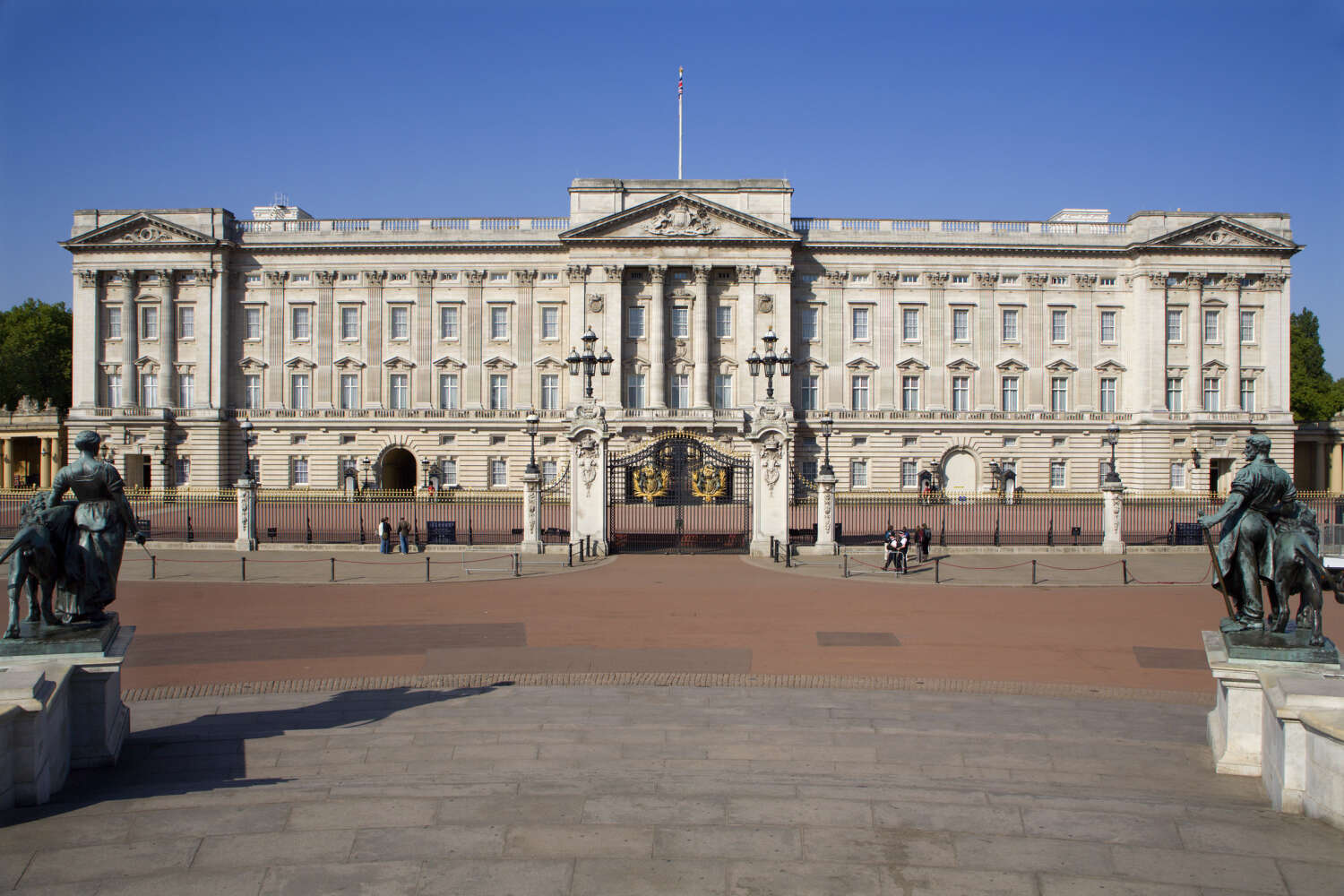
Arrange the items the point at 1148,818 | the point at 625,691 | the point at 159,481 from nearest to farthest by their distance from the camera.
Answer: the point at 1148,818 → the point at 625,691 → the point at 159,481

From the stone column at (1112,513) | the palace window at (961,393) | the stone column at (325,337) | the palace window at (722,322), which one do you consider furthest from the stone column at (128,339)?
the stone column at (1112,513)

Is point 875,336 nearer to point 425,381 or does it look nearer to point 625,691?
point 425,381

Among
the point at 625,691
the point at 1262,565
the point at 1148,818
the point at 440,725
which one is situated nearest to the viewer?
the point at 1148,818

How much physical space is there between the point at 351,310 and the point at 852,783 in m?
53.3

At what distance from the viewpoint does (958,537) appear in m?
32.8

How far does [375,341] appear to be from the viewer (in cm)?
5612

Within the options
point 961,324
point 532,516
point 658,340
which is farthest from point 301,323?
point 961,324

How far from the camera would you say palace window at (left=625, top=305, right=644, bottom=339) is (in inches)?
2153

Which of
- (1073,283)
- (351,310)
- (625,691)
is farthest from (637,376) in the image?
(625,691)

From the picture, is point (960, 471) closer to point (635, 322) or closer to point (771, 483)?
point (635, 322)

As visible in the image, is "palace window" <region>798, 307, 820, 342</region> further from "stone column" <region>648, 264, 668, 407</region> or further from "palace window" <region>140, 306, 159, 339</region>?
"palace window" <region>140, 306, 159, 339</region>

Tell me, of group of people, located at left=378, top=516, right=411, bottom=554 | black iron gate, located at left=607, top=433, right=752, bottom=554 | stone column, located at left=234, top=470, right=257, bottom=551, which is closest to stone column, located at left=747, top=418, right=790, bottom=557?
black iron gate, located at left=607, top=433, right=752, bottom=554

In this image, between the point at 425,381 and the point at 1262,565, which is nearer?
the point at 1262,565

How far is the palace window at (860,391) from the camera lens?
184 feet
